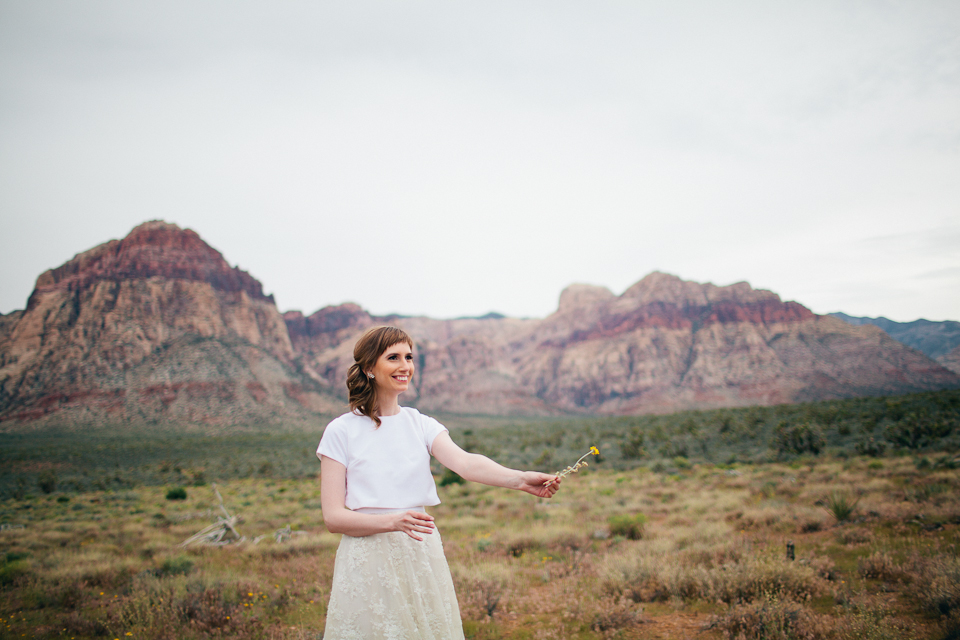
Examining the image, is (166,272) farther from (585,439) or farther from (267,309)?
(585,439)

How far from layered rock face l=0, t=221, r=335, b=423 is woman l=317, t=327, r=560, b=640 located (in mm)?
70254

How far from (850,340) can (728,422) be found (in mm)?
87778

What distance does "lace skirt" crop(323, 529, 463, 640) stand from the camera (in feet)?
6.58

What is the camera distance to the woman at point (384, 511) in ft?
6.52

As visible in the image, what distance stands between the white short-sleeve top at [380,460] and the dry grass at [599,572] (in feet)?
12.5

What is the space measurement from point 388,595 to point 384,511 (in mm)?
393

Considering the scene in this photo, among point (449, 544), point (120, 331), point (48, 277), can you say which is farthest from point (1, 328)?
point (449, 544)

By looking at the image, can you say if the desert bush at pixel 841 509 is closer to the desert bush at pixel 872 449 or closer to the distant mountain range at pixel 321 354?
the desert bush at pixel 872 449

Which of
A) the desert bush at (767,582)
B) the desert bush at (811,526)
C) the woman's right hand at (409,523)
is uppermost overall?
the woman's right hand at (409,523)

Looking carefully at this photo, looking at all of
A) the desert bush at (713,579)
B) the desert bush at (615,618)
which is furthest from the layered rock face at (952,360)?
the desert bush at (615,618)

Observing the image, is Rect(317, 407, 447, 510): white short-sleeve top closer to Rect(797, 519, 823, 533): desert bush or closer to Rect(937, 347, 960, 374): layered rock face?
Rect(797, 519, 823, 533): desert bush

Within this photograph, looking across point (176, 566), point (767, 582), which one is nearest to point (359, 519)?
point (767, 582)

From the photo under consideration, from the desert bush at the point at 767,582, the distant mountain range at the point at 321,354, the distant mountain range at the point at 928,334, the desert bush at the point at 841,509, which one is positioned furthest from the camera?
the distant mountain range at the point at 928,334

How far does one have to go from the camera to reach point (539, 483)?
213 cm
